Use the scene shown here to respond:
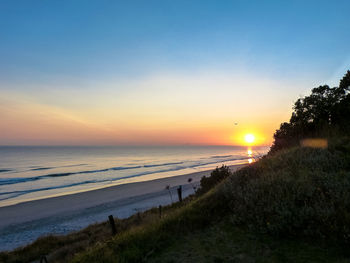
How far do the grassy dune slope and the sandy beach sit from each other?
15.2 meters

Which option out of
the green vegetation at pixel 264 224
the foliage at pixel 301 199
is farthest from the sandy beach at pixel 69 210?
the foliage at pixel 301 199

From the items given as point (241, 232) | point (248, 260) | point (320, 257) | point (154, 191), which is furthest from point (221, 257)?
point (154, 191)

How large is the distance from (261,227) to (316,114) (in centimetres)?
1060

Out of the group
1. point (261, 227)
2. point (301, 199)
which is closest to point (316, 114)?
point (301, 199)

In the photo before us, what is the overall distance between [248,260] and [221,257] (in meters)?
0.46

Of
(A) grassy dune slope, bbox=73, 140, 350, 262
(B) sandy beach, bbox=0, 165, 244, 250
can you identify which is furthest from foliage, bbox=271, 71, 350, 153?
(B) sandy beach, bbox=0, 165, 244, 250

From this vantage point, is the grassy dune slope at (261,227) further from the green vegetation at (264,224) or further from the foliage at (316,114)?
the foliage at (316,114)

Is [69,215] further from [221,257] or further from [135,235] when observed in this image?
[221,257]

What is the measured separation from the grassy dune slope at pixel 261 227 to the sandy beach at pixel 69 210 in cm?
1516

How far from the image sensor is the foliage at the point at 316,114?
11.5 m

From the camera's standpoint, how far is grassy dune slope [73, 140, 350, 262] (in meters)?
3.85

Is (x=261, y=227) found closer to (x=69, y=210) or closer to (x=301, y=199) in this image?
(x=301, y=199)

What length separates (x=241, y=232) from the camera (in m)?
4.67

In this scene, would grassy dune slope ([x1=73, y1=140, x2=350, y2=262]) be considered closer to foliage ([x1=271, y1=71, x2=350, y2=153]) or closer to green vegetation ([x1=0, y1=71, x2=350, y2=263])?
green vegetation ([x1=0, y1=71, x2=350, y2=263])
